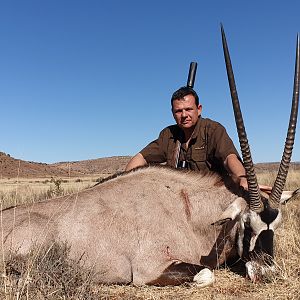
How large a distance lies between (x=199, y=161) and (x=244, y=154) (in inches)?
62.7

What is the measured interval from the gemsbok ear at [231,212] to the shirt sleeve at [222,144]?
1051 millimetres

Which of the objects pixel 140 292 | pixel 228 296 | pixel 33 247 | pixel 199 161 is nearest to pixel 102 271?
pixel 140 292

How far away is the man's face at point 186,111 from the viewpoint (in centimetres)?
553

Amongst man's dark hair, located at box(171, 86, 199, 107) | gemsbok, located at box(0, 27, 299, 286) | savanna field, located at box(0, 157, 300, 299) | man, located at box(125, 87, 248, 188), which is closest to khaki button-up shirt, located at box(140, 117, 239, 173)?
man, located at box(125, 87, 248, 188)

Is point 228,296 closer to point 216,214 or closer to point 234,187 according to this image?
point 216,214

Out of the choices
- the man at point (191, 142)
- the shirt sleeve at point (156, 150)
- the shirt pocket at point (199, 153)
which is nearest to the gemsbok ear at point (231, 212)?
the man at point (191, 142)

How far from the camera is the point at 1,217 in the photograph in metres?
4.29

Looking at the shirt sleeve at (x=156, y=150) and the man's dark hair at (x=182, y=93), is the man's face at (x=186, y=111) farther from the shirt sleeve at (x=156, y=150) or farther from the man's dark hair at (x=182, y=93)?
the shirt sleeve at (x=156, y=150)

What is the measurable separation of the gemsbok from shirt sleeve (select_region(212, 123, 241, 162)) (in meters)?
0.67

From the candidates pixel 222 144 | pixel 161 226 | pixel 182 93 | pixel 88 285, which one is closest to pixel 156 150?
pixel 182 93

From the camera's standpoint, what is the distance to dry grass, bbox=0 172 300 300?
321 centimetres

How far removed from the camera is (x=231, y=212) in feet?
13.8

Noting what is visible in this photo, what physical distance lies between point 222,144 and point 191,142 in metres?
0.53

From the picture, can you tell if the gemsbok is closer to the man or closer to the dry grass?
the dry grass
